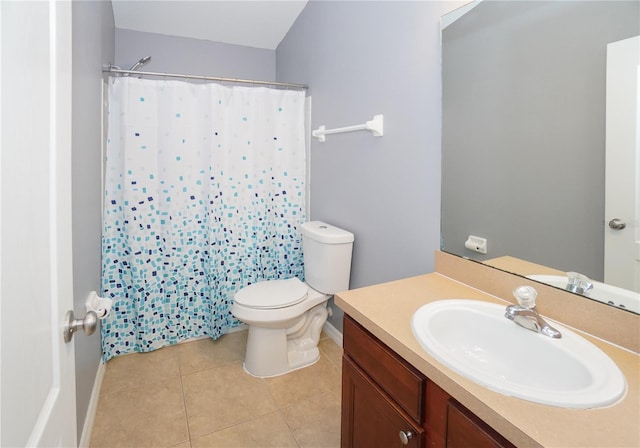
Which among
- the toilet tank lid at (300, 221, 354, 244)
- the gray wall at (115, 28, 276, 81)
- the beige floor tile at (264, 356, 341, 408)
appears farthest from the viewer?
the gray wall at (115, 28, 276, 81)

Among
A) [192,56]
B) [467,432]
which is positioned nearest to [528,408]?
[467,432]

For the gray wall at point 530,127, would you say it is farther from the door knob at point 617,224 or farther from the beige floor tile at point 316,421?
the beige floor tile at point 316,421

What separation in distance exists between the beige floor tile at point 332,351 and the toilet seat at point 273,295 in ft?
1.58

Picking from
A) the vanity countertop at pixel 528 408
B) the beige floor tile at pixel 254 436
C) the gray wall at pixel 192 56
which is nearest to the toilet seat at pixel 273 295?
the beige floor tile at pixel 254 436

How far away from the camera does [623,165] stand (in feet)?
2.77

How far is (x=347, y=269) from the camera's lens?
2.05 metres

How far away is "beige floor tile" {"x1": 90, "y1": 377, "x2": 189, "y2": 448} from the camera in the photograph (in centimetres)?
153

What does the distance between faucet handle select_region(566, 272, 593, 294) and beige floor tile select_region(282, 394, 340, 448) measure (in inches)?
47.3

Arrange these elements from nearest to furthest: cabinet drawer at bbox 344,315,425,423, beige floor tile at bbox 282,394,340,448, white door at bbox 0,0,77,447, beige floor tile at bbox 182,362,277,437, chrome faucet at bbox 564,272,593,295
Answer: white door at bbox 0,0,77,447
cabinet drawer at bbox 344,315,425,423
chrome faucet at bbox 564,272,593,295
beige floor tile at bbox 282,394,340,448
beige floor tile at bbox 182,362,277,437

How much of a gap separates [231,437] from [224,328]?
0.99 m

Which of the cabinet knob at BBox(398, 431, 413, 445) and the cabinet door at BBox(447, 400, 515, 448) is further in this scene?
the cabinet knob at BBox(398, 431, 413, 445)

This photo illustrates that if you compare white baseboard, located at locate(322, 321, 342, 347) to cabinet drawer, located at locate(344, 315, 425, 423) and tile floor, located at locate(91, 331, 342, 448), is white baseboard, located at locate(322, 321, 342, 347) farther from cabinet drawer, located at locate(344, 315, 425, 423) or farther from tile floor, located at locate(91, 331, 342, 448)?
cabinet drawer, located at locate(344, 315, 425, 423)

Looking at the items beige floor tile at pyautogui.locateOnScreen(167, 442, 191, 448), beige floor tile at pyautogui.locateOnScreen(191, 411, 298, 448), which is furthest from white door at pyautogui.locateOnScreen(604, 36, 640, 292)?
beige floor tile at pyautogui.locateOnScreen(167, 442, 191, 448)

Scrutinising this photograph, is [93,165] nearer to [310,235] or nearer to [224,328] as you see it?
[310,235]
